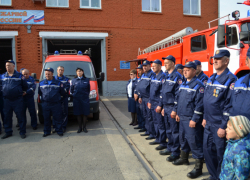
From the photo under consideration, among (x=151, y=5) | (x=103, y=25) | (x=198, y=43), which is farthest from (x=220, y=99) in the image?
(x=151, y=5)

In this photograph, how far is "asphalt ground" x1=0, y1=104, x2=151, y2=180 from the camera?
3670mm

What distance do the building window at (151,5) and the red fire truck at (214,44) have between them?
765cm

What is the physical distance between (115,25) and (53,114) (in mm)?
11013

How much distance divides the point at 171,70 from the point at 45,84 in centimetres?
356

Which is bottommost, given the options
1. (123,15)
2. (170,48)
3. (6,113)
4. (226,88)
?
(6,113)

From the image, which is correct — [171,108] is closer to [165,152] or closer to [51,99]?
[165,152]

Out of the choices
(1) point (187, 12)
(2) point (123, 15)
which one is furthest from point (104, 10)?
(1) point (187, 12)

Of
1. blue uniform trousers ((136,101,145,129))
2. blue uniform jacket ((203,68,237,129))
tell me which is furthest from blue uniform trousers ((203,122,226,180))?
blue uniform trousers ((136,101,145,129))

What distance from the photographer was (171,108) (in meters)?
4.25

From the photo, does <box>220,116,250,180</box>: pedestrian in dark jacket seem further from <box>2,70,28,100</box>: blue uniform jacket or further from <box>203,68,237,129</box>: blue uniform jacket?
<box>2,70,28,100</box>: blue uniform jacket

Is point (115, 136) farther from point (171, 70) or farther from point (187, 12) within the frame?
point (187, 12)

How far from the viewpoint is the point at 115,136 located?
233 inches

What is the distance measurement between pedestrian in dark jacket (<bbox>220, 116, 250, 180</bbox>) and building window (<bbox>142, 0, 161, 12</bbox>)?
1555 centimetres

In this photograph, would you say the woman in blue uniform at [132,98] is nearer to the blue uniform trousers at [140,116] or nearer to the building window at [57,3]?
the blue uniform trousers at [140,116]
